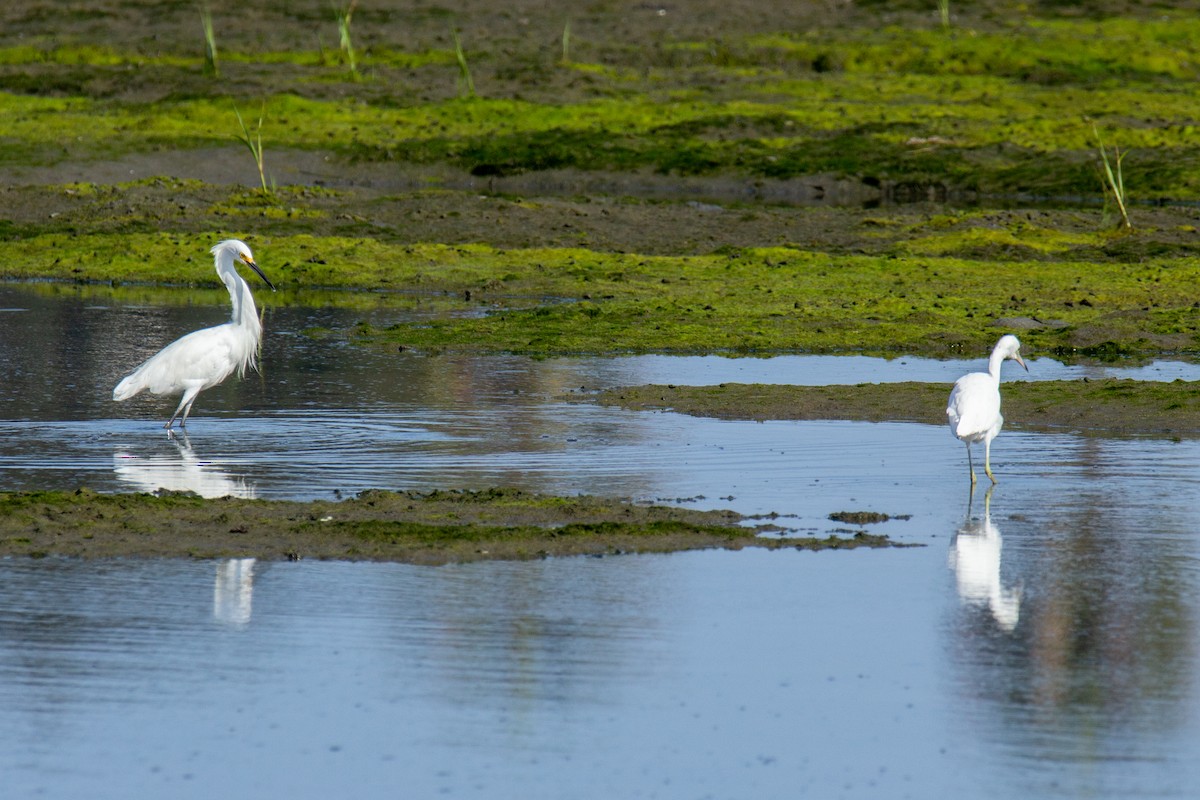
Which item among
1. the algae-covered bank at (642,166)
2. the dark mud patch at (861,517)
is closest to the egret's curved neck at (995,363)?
the dark mud patch at (861,517)

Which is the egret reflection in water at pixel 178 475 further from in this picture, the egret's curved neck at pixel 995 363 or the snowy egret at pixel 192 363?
the egret's curved neck at pixel 995 363

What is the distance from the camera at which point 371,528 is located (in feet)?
29.6

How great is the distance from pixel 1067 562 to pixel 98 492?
5188 mm

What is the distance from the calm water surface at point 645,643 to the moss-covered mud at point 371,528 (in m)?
0.21

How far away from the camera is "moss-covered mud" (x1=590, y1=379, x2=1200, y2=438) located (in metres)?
12.9

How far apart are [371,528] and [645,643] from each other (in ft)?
6.88

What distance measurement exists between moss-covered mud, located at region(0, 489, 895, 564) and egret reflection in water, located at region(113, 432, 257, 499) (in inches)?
16.5

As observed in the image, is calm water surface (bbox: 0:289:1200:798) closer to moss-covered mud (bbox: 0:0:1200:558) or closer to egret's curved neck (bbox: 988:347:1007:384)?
egret's curved neck (bbox: 988:347:1007:384)

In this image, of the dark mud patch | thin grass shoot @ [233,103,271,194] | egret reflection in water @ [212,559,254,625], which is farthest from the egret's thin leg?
thin grass shoot @ [233,103,271,194]

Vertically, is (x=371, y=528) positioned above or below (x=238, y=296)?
below

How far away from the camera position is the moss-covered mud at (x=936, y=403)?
12.9 m

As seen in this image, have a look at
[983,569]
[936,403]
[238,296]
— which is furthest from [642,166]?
[983,569]

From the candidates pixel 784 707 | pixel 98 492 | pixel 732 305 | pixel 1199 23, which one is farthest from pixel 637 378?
pixel 1199 23

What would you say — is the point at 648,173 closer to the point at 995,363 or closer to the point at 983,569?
the point at 995,363
